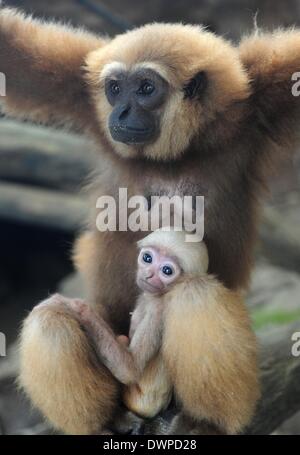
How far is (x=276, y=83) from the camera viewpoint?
4629 millimetres

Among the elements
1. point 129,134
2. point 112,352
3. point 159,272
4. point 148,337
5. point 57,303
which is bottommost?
point 112,352

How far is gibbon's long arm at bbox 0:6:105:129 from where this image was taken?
5027 millimetres

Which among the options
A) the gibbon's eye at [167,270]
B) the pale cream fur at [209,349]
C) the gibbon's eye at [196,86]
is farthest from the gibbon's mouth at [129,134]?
the pale cream fur at [209,349]

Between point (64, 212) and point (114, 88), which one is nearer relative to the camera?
point (114, 88)

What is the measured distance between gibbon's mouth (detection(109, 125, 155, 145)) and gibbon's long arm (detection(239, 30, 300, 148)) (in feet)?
2.64

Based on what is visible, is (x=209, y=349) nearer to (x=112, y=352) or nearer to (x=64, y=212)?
(x=112, y=352)

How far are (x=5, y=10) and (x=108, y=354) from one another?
106 inches

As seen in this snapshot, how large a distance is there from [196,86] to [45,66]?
3.95 ft

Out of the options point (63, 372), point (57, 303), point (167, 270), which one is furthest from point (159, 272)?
point (63, 372)

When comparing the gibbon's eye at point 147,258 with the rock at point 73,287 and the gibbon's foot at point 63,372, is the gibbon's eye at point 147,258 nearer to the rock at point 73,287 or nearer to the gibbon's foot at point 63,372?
the gibbon's foot at point 63,372

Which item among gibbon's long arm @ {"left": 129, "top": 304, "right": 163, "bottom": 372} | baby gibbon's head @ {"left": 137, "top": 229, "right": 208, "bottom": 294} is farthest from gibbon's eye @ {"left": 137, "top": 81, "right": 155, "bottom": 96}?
gibbon's long arm @ {"left": 129, "top": 304, "right": 163, "bottom": 372}

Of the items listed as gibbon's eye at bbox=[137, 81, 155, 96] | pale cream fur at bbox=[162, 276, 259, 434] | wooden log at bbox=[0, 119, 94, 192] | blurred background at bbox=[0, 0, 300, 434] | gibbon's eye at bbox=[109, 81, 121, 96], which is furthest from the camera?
wooden log at bbox=[0, 119, 94, 192]

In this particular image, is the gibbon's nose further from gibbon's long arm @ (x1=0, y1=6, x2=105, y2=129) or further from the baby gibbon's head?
the baby gibbon's head
